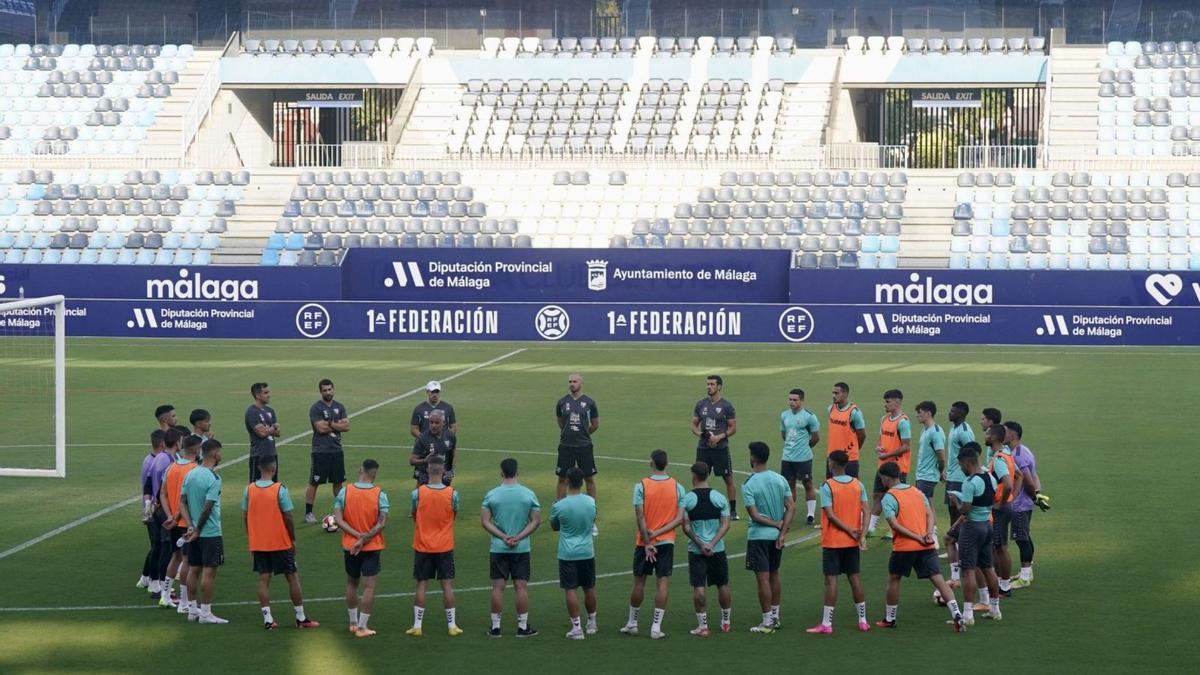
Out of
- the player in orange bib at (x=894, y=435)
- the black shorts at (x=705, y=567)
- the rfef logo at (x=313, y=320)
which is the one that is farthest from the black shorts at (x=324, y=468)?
the rfef logo at (x=313, y=320)

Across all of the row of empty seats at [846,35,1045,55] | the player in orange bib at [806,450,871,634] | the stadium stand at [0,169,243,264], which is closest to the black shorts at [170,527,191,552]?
the player in orange bib at [806,450,871,634]

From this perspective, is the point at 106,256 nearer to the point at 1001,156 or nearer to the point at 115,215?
the point at 115,215

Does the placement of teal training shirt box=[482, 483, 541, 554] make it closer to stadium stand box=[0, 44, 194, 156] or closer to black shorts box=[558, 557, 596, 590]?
black shorts box=[558, 557, 596, 590]

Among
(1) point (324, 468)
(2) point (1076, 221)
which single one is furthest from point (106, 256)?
(1) point (324, 468)

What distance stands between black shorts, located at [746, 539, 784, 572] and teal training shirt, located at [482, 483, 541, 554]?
6.67ft

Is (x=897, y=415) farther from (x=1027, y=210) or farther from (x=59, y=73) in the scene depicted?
(x=59, y=73)

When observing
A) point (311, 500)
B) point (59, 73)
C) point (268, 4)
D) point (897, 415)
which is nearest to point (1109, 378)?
point (897, 415)

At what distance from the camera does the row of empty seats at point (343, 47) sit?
194ft

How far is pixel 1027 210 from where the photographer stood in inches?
1971

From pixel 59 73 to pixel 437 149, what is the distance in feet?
47.2

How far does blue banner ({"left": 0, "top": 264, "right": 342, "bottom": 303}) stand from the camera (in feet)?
156

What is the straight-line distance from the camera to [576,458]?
21.5 m

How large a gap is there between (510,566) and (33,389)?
77.8ft

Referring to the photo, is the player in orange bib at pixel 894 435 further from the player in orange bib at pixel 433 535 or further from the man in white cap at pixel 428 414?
the player in orange bib at pixel 433 535
